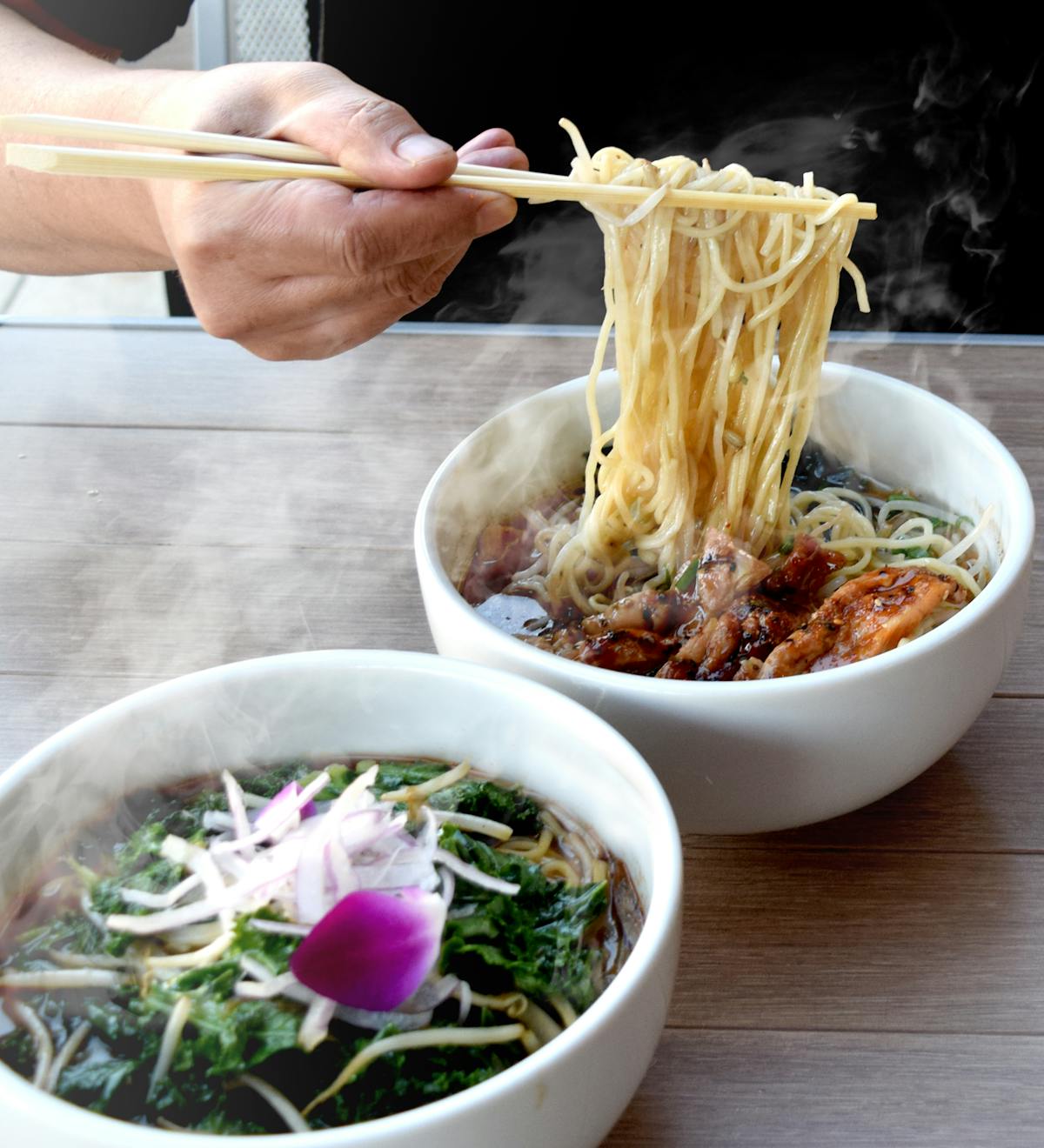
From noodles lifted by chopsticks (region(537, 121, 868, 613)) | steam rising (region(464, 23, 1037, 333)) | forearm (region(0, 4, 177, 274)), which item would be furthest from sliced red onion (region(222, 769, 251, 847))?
steam rising (region(464, 23, 1037, 333))

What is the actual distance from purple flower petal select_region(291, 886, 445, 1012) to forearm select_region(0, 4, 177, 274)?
92 cm

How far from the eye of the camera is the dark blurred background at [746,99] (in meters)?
2.15

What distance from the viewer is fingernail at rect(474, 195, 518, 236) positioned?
1.12 m

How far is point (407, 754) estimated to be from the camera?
3.46ft

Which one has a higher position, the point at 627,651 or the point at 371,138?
the point at 371,138

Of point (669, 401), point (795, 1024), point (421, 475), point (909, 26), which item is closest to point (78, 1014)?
point (795, 1024)

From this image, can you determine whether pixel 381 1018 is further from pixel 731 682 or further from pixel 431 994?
pixel 731 682

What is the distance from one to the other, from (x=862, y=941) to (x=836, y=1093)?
0.49 ft

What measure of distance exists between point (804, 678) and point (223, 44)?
5.90 feet

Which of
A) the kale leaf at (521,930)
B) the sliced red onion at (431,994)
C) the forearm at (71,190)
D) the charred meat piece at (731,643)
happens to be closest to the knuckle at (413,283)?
the forearm at (71,190)

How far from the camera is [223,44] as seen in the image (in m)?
2.22

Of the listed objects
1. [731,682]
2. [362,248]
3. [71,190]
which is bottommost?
[731,682]

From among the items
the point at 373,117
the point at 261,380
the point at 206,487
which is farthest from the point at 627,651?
the point at 261,380

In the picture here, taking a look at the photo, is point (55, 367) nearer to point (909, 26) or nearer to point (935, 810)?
point (935, 810)
